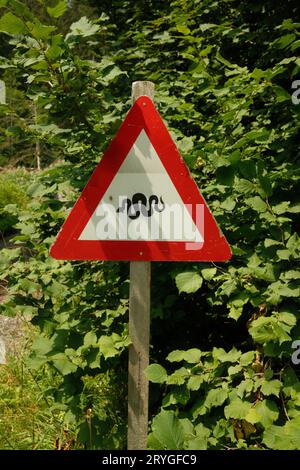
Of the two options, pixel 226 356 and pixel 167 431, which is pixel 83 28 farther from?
pixel 167 431

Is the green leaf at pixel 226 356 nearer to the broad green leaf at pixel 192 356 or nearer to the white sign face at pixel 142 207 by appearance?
the broad green leaf at pixel 192 356

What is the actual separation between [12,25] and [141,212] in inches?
27.3

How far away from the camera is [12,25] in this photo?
136cm

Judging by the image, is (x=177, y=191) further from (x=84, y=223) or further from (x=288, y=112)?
(x=288, y=112)

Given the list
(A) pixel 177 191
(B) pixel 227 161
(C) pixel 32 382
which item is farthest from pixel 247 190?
(C) pixel 32 382

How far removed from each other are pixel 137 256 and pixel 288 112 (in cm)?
130

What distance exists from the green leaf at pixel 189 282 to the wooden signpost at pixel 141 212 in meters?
0.19

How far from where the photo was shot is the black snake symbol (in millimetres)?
1367

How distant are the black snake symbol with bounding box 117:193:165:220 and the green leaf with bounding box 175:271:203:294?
33cm

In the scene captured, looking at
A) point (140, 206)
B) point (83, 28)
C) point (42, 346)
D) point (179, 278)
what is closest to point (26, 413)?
point (42, 346)

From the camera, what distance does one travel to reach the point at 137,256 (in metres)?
1.38

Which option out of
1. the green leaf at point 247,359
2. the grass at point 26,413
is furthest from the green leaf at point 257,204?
the grass at point 26,413

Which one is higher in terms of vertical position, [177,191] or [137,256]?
[177,191]

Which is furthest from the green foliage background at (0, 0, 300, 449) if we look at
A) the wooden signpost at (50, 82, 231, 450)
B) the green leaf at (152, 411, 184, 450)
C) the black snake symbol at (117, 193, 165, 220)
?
the black snake symbol at (117, 193, 165, 220)
